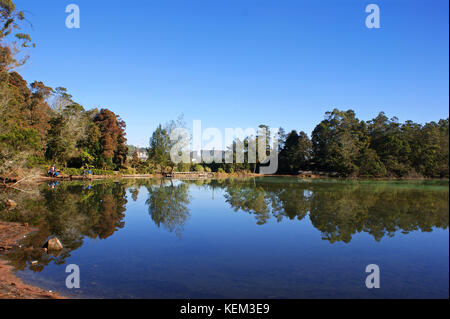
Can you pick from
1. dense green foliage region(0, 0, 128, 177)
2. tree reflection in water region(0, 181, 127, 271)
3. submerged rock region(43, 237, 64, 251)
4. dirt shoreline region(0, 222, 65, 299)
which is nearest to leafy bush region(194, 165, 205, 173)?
dense green foliage region(0, 0, 128, 177)

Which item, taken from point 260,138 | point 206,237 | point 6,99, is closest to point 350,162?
point 260,138

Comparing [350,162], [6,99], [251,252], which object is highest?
[6,99]

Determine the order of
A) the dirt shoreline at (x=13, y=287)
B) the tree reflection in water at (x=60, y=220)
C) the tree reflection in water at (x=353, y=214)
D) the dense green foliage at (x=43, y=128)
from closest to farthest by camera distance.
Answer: the dirt shoreline at (x=13, y=287)
the tree reflection in water at (x=60, y=220)
the tree reflection in water at (x=353, y=214)
the dense green foliage at (x=43, y=128)

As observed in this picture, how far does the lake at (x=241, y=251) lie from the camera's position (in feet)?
16.5

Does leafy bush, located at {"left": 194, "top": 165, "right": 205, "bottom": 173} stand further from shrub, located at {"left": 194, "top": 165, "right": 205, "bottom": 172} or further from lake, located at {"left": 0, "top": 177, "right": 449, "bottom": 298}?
lake, located at {"left": 0, "top": 177, "right": 449, "bottom": 298}

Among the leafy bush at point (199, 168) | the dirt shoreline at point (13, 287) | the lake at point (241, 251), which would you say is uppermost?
the leafy bush at point (199, 168)

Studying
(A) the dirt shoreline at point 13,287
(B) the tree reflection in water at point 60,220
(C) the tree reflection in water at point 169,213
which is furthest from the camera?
(C) the tree reflection in water at point 169,213

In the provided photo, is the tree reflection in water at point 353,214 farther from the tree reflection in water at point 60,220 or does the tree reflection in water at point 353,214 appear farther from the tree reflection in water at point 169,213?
the tree reflection in water at point 60,220

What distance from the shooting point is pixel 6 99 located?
18766 millimetres

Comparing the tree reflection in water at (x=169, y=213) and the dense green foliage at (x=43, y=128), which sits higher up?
the dense green foliage at (x=43, y=128)

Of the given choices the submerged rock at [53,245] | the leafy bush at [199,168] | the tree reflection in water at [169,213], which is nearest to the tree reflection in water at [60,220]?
the submerged rock at [53,245]

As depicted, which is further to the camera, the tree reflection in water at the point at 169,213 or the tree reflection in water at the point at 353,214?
the tree reflection in water at the point at 169,213
